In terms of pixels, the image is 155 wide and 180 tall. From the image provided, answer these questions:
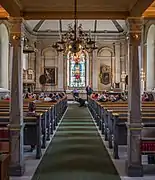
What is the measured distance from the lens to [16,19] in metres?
6.59

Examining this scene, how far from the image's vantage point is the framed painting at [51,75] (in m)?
30.5

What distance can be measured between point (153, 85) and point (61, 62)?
9.95m

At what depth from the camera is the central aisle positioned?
621 cm

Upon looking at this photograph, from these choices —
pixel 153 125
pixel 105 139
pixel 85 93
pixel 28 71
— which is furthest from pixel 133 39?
pixel 85 93

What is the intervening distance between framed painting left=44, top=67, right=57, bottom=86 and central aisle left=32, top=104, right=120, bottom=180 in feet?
63.1

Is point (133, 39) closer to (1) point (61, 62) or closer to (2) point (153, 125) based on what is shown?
(2) point (153, 125)

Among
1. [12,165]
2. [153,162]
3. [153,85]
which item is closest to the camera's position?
[12,165]

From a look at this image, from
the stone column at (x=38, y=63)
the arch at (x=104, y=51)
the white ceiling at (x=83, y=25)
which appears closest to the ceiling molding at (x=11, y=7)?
the white ceiling at (x=83, y=25)

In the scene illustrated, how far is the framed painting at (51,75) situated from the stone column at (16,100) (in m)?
23.9

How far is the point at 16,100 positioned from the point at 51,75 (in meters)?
24.1

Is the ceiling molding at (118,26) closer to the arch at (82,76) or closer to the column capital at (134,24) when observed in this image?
the arch at (82,76)

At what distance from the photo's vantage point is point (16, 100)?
6523mm

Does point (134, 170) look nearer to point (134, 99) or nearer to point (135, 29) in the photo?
point (134, 99)

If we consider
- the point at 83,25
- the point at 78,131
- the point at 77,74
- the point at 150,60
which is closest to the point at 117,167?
the point at 78,131
